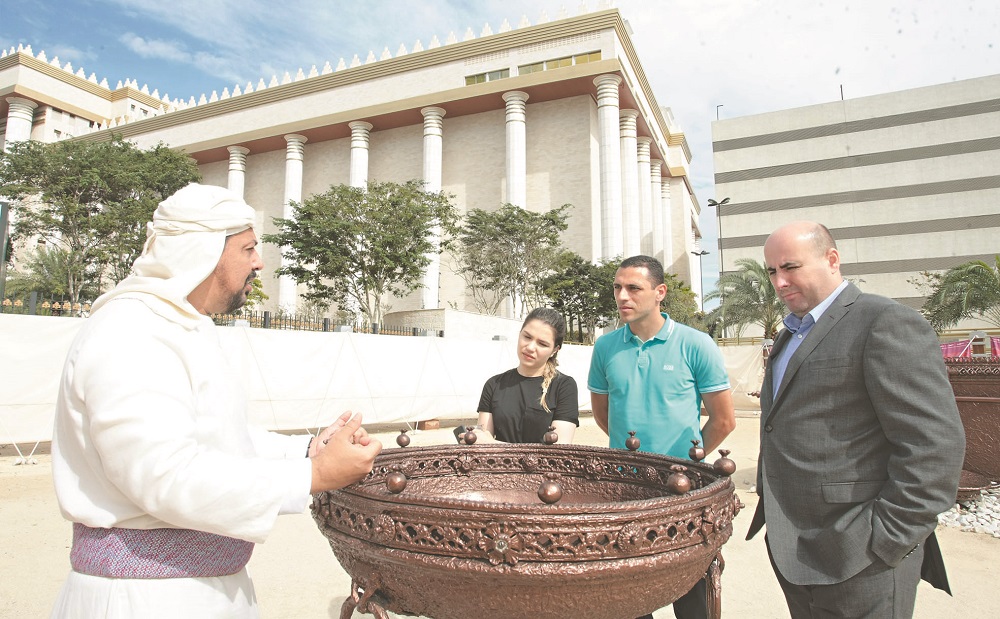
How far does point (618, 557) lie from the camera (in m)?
1.18

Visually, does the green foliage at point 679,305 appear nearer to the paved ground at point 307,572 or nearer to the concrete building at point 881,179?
the concrete building at point 881,179

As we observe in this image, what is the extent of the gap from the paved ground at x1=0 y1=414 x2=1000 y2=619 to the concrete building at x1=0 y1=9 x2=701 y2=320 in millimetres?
24760

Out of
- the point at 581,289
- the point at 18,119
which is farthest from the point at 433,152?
the point at 18,119

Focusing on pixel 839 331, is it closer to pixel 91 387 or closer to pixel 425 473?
pixel 425 473

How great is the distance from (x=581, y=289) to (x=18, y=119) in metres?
42.8

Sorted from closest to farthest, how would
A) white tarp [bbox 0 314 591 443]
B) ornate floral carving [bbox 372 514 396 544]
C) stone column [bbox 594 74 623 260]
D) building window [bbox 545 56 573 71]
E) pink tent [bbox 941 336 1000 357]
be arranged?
ornate floral carving [bbox 372 514 396 544] → white tarp [bbox 0 314 591 443] → pink tent [bbox 941 336 1000 357] → stone column [bbox 594 74 623 260] → building window [bbox 545 56 573 71]

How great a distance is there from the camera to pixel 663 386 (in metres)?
2.86

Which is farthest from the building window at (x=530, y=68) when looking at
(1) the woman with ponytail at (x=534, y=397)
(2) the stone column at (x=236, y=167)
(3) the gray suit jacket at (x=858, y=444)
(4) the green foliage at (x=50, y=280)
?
(3) the gray suit jacket at (x=858, y=444)

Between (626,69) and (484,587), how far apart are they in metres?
34.1

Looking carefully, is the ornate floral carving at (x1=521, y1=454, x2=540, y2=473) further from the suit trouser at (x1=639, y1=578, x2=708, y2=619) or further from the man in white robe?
the man in white robe

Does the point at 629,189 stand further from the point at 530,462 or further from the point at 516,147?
the point at 530,462

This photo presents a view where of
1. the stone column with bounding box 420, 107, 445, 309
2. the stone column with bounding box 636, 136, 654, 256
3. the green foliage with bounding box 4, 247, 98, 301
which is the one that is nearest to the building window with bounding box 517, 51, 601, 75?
the stone column with bounding box 420, 107, 445, 309

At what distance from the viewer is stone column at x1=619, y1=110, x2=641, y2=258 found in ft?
102

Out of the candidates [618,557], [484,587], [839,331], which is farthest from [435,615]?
[839,331]
